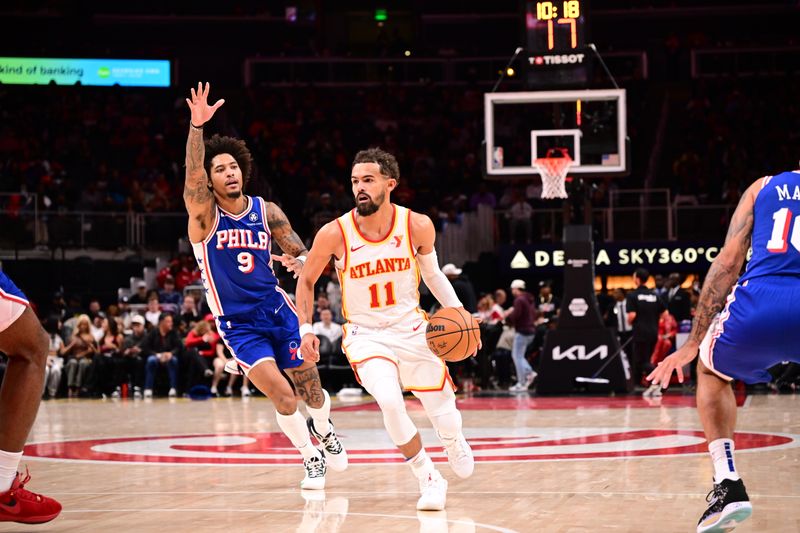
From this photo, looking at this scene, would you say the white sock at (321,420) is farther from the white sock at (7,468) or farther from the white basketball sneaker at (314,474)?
the white sock at (7,468)

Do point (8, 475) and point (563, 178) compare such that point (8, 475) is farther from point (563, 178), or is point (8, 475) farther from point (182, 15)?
point (182, 15)

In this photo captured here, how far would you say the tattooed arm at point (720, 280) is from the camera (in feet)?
16.3

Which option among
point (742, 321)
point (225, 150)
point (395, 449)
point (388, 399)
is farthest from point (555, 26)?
point (742, 321)

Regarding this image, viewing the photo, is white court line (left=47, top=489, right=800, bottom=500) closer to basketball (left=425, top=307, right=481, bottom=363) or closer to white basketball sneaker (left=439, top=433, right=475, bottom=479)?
white basketball sneaker (left=439, top=433, right=475, bottom=479)

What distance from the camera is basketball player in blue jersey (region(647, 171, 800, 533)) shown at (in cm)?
487

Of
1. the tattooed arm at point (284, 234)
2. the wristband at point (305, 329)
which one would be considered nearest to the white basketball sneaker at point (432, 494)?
the wristband at point (305, 329)

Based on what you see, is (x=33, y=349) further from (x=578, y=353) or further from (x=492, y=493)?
(x=578, y=353)

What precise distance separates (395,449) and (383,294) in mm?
2906

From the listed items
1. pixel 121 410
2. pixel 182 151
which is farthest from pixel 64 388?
pixel 182 151

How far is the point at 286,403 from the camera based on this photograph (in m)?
7.05

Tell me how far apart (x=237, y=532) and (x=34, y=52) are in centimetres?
2726

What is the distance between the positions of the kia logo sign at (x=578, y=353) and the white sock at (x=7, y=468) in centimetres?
1124

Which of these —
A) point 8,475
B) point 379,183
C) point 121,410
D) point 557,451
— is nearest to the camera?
point 8,475

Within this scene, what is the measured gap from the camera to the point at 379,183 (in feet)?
21.9
